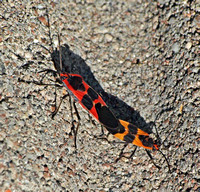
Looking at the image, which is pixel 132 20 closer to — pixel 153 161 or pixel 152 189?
pixel 153 161

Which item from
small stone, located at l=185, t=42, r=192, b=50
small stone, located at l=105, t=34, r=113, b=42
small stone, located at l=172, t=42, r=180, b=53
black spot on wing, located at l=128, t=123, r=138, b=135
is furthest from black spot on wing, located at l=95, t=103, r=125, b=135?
small stone, located at l=185, t=42, r=192, b=50

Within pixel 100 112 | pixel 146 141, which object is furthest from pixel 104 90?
pixel 146 141

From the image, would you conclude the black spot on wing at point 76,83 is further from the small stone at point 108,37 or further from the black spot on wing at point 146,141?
the black spot on wing at point 146,141

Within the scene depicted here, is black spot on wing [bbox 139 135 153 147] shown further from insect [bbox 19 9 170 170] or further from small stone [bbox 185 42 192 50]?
small stone [bbox 185 42 192 50]

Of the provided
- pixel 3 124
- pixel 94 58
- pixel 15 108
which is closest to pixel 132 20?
pixel 94 58

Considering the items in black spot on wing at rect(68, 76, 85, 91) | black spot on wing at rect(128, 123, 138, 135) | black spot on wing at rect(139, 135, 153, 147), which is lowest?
black spot on wing at rect(139, 135, 153, 147)

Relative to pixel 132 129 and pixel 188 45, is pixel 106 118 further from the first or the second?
pixel 188 45
